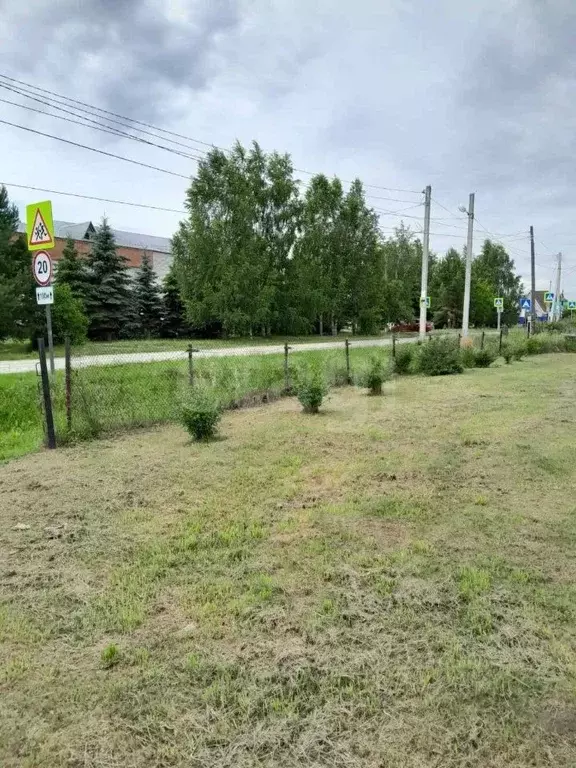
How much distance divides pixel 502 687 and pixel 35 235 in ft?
21.1

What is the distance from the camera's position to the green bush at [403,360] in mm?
15602

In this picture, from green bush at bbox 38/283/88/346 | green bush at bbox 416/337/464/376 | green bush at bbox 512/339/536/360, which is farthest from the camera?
green bush at bbox 38/283/88/346

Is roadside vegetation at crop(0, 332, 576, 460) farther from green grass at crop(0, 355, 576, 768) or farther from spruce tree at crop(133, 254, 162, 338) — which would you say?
spruce tree at crop(133, 254, 162, 338)

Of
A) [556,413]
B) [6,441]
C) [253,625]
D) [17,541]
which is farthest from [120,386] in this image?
[556,413]

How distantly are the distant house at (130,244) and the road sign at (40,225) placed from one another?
1792 inches

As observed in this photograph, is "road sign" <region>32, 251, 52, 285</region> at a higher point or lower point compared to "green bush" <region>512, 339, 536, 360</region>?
higher

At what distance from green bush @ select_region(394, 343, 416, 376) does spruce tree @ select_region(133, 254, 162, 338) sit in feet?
72.5

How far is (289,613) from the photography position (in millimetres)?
2855

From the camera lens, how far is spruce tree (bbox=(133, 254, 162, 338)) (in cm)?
3447

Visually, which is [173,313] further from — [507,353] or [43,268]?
[43,268]

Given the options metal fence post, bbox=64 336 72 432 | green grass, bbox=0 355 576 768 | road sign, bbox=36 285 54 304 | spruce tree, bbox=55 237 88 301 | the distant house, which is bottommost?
green grass, bbox=0 355 576 768

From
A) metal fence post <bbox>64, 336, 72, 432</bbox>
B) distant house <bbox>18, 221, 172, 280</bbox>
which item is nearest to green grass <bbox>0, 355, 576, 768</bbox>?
metal fence post <bbox>64, 336, 72, 432</bbox>

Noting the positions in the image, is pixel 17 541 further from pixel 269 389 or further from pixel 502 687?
pixel 269 389

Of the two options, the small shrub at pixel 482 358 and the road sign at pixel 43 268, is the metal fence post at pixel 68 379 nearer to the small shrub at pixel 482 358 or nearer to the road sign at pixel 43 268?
the road sign at pixel 43 268
